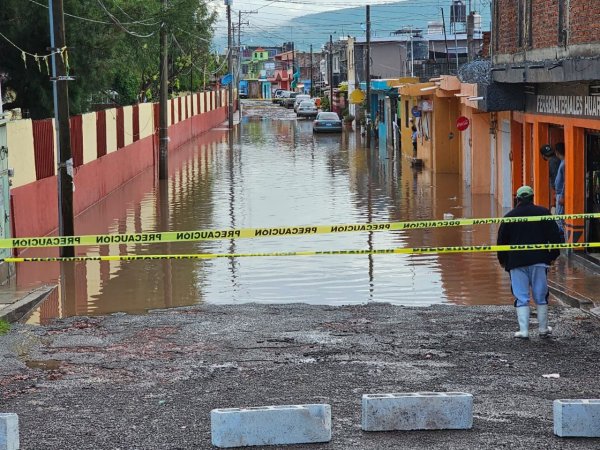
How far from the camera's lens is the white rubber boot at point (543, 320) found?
1209 centimetres

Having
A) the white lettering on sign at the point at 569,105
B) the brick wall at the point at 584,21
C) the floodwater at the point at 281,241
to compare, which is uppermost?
the brick wall at the point at 584,21

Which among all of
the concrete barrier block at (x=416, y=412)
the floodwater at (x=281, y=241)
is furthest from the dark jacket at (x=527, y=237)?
the concrete barrier block at (x=416, y=412)

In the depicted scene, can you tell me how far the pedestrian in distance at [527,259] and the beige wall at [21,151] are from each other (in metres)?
11.7

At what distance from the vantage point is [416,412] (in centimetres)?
823

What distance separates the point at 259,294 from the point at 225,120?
76.9m

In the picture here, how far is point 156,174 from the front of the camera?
41.4m

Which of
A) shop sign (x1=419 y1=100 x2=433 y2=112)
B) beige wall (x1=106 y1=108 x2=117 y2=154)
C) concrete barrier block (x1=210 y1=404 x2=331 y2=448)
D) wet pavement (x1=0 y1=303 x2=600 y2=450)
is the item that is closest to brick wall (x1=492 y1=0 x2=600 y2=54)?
wet pavement (x1=0 y1=303 x2=600 y2=450)

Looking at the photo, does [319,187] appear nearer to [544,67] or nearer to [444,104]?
[444,104]

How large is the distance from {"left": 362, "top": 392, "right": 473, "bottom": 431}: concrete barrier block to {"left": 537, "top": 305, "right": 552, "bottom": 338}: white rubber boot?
4046mm

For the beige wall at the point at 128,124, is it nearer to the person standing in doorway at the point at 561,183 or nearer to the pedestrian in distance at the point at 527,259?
the person standing in doorway at the point at 561,183

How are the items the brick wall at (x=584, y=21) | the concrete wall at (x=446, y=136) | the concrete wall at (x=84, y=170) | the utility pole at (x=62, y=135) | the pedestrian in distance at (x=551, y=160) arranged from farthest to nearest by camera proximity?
the concrete wall at (x=446, y=136) → the concrete wall at (x=84, y=170) → the pedestrian in distance at (x=551, y=160) → the utility pole at (x=62, y=135) → the brick wall at (x=584, y=21)

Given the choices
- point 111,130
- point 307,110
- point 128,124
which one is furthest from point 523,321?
point 307,110

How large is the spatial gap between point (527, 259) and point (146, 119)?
33.8 metres

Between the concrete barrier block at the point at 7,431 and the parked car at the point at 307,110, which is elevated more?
the concrete barrier block at the point at 7,431
